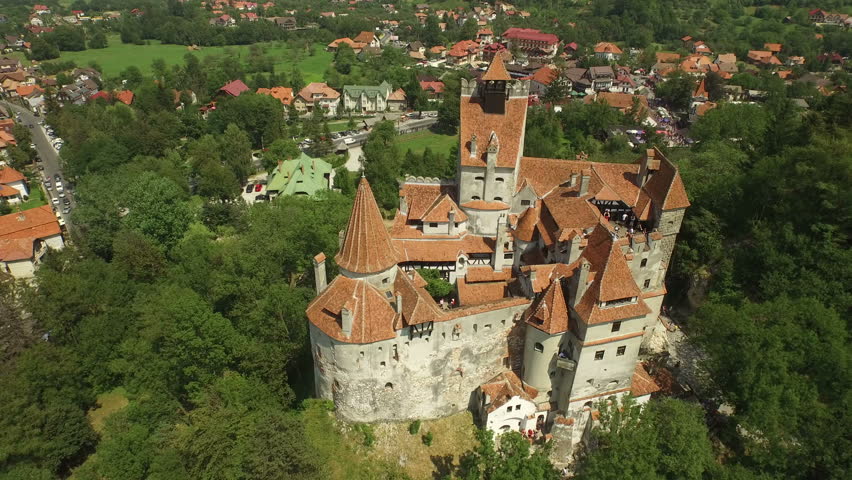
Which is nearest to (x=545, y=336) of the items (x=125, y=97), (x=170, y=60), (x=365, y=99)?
(x=365, y=99)

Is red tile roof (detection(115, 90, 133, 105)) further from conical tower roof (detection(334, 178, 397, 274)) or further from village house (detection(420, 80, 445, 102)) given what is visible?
conical tower roof (detection(334, 178, 397, 274))

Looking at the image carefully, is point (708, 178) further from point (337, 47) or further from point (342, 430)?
point (337, 47)

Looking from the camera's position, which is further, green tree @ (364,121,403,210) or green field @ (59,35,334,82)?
green field @ (59,35,334,82)

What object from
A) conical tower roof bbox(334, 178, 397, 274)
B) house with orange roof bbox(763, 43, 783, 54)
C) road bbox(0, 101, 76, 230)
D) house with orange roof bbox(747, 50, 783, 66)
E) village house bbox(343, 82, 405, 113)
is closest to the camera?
conical tower roof bbox(334, 178, 397, 274)

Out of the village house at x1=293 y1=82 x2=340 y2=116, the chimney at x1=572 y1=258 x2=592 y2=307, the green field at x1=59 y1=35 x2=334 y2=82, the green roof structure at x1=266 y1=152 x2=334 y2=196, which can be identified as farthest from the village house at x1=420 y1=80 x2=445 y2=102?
the chimney at x1=572 y1=258 x2=592 y2=307

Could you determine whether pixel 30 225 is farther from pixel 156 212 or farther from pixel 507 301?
pixel 507 301

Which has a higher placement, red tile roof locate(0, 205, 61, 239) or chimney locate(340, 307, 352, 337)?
chimney locate(340, 307, 352, 337)
